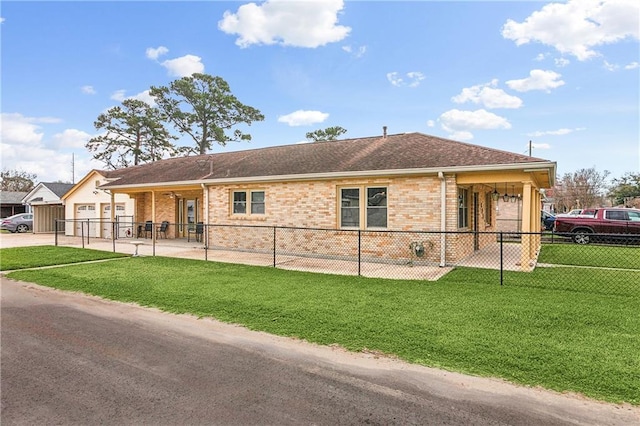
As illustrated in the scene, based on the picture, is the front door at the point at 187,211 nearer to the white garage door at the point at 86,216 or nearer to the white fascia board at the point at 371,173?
the white fascia board at the point at 371,173

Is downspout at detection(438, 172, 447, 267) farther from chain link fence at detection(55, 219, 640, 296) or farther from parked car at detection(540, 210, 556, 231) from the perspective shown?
parked car at detection(540, 210, 556, 231)

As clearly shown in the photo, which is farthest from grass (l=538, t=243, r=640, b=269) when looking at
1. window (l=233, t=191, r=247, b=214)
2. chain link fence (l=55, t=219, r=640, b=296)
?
window (l=233, t=191, r=247, b=214)

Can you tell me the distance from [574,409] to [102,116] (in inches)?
1654

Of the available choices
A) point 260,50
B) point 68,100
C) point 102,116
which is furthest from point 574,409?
point 102,116

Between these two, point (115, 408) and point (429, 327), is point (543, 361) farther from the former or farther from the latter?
point (115, 408)

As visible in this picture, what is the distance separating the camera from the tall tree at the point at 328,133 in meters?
37.4

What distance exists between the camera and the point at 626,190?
41625 millimetres

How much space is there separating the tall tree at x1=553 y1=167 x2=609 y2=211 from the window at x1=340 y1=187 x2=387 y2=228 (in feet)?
136

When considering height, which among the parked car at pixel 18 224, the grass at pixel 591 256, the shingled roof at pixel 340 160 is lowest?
the grass at pixel 591 256

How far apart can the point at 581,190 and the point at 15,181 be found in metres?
76.5

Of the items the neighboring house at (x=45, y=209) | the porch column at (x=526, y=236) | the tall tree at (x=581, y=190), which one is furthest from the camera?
the tall tree at (x=581, y=190)

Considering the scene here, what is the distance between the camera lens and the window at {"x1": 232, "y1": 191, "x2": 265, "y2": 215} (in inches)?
560

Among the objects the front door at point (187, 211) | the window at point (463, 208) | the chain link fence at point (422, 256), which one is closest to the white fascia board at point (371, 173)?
the chain link fence at point (422, 256)

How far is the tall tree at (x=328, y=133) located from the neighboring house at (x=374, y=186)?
2015cm
